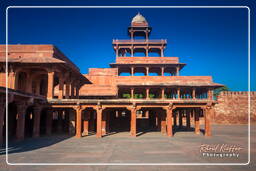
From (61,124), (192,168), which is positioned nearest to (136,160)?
(192,168)

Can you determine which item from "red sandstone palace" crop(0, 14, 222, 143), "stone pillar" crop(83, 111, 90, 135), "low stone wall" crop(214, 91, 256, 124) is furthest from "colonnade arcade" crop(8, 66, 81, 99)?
"low stone wall" crop(214, 91, 256, 124)

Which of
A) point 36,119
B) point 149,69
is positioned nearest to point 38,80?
A: point 36,119

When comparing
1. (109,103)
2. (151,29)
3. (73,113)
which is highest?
(151,29)

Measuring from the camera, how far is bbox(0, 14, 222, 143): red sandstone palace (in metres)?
16.1

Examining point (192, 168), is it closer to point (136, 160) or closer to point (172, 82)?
point (136, 160)

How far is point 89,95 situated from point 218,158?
61.9 ft

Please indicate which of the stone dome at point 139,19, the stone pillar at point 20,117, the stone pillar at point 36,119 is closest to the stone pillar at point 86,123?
the stone pillar at point 36,119

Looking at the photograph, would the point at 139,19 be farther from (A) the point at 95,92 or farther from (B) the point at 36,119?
(B) the point at 36,119

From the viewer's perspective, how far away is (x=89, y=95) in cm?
2452

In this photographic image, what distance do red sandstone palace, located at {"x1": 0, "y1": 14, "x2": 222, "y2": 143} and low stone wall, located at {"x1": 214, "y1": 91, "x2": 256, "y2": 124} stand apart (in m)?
13.0

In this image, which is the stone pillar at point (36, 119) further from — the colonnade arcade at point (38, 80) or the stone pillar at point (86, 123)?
the stone pillar at point (86, 123)

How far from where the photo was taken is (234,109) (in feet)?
115

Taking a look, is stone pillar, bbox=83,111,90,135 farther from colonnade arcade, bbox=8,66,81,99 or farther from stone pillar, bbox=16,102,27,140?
stone pillar, bbox=16,102,27,140

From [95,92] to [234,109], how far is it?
2944 centimetres
